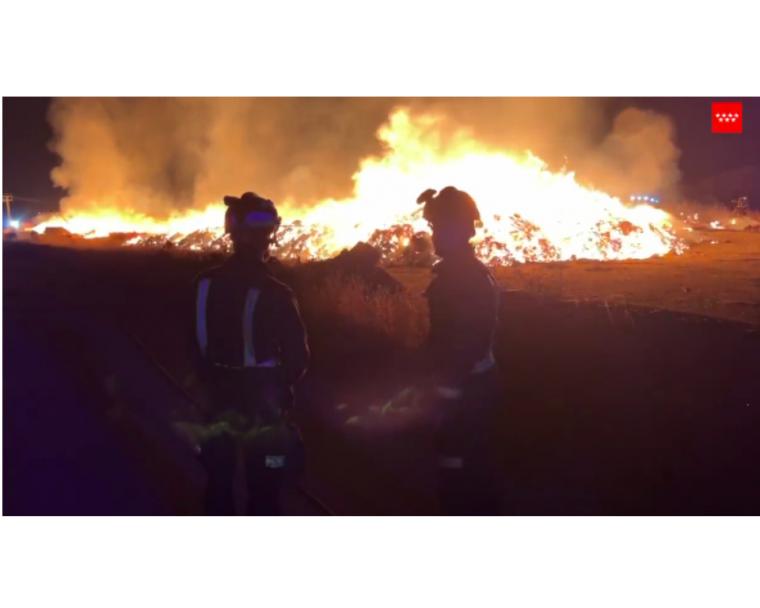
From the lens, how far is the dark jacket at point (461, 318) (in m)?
4.16

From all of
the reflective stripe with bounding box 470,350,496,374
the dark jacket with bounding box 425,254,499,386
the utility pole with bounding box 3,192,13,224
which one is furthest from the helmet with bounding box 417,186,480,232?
the utility pole with bounding box 3,192,13,224

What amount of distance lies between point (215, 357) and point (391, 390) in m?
1.92

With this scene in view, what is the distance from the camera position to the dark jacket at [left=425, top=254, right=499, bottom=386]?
13.6 feet

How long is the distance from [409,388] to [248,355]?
190cm

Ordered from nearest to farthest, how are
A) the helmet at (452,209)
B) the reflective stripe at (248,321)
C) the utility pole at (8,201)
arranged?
the reflective stripe at (248,321) → the helmet at (452,209) → the utility pole at (8,201)

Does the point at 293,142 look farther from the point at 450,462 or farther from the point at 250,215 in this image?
the point at 450,462

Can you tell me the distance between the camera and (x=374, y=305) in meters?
6.11

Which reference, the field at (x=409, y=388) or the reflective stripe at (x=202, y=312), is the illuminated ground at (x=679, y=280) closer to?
the field at (x=409, y=388)

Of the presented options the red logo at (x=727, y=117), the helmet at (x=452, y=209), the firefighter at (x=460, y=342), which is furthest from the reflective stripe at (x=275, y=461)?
the red logo at (x=727, y=117)

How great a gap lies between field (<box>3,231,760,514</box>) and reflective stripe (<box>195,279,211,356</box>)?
1314 millimetres

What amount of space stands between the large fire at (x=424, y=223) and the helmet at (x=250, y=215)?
149 cm

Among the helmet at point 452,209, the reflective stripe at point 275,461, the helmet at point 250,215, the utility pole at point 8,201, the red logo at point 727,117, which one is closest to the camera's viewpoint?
the helmet at point 250,215

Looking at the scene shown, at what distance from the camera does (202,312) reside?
3.98m

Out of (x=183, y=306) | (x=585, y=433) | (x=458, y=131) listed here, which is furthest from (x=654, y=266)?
(x=183, y=306)
